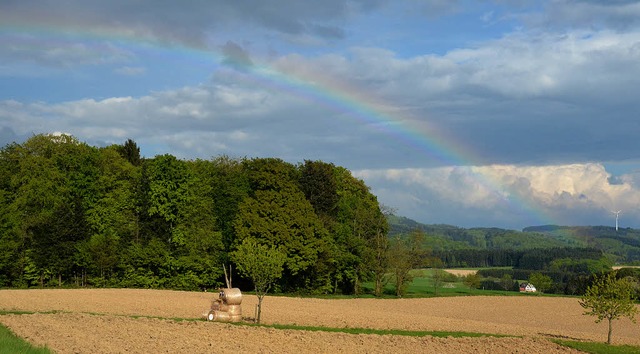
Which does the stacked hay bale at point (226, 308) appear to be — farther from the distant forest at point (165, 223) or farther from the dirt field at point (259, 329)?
the distant forest at point (165, 223)

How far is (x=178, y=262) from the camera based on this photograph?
275 feet

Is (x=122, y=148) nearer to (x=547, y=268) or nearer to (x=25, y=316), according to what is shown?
(x=25, y=316)

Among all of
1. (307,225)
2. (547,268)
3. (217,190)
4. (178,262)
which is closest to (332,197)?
(307,225)

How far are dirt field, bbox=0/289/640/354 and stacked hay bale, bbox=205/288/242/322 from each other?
2.82 m

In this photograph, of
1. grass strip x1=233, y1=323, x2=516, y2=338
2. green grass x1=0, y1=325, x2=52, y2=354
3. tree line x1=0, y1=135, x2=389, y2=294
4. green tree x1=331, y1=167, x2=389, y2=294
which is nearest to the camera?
green grass x1=0, y1=325, x2=52, y2=354

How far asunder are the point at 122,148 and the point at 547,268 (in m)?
142

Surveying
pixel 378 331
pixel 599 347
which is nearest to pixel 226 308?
pixel 378 331

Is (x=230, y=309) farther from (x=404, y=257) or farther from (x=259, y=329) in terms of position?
(x=404, y=257)

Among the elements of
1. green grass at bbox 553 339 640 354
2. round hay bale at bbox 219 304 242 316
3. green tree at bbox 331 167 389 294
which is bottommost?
green grass at bbox 553 339 640 354

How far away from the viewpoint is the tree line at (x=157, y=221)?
82.0m

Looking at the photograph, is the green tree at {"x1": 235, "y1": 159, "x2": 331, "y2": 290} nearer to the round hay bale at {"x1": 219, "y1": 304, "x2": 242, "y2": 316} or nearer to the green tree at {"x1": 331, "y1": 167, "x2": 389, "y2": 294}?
the green tree at {"x1": 331, "y1": 167, "x2": 389, "y2": 294}

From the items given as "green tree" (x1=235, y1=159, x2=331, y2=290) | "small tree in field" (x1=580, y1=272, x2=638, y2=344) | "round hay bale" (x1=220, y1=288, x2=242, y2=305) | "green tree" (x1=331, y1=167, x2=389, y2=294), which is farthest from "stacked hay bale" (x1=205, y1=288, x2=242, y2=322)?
"green tree" (x1=331, y1=167, x2=389, y2=294)

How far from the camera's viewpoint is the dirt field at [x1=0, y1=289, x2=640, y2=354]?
32125 mm

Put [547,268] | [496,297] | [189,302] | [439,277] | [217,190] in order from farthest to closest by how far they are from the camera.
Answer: [547,268] < [439,277] < [496,297] < [217,190] < [189,302]
